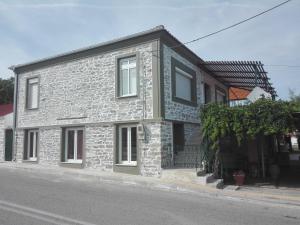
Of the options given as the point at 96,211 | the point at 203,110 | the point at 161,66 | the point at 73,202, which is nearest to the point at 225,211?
the point at 96,211

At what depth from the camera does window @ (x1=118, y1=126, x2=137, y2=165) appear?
14306 mm

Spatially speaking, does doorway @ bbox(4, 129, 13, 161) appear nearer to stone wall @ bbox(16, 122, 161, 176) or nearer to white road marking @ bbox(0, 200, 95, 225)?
stone wall @ bbox(16, 122, 161, 176)

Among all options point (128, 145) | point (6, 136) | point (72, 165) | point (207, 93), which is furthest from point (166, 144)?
point (6, 136)

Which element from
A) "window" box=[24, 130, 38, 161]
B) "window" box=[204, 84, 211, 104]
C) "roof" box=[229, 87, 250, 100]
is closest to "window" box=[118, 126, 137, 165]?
"window" box=[24, 130, 38, 161]

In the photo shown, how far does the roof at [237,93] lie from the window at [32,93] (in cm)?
1467

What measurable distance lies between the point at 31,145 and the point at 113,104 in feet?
23.0

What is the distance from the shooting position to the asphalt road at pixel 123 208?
674 centimetres

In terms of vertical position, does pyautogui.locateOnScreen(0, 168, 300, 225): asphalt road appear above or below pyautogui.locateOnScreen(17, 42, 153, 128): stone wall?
below

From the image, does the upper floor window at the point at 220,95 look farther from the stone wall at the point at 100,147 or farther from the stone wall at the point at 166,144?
the stone wall at the point at 100,147

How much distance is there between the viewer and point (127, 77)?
14883 mm

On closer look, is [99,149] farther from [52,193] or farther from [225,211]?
[225,211]

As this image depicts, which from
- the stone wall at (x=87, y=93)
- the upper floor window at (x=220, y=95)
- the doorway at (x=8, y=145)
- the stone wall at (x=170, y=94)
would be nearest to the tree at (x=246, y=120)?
the stone wall at (x=170, y=94)

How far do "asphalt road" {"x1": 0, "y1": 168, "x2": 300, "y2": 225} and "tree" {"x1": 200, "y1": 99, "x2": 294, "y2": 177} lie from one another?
2.49 metres

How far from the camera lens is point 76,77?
16.5m
